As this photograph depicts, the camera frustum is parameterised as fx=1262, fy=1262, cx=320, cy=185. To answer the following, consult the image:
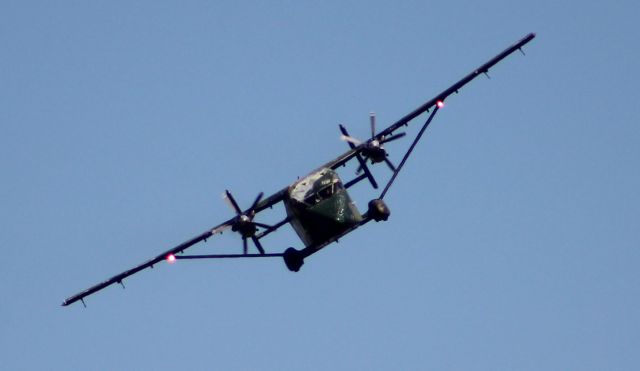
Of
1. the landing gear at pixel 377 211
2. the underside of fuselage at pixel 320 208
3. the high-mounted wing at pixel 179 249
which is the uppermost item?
the high-mounted wing at pixel 179 249

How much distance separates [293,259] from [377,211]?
4331 mm

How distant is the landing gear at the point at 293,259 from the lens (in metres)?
56.2

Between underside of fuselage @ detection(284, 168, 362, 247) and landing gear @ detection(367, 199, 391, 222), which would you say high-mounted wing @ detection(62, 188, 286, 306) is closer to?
underside of fuselage @ detection(284, 168, 362, 247)

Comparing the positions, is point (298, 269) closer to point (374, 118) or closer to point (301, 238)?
point (301, 238)

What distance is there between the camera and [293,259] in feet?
185

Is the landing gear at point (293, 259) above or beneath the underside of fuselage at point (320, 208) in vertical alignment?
beneath

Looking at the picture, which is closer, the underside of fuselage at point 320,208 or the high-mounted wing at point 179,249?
the underside of fuselage at point 320,208

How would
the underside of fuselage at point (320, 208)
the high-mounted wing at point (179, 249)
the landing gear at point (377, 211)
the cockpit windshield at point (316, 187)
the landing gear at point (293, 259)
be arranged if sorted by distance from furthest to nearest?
the high-mounted wing at point (179, 249), the landing gear at point (377, 211), the landing gear at point (293, 259), the cockpit windshield at point (316, 187), the underside of fuselage at point (320, 208)

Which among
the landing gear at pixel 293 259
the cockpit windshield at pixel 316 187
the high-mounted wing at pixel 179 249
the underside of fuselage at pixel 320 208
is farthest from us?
the high-mounted wing at pixel 179 249

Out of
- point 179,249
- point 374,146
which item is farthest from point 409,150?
point 179,249

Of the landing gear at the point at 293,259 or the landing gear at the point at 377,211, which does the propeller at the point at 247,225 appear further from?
the landing gear at the point at 377,211

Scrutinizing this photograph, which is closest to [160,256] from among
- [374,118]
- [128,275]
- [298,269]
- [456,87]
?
[128,275]

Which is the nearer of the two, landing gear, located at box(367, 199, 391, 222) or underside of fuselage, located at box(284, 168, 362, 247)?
underside of fuselage, located at box(284, 168, 362, 247)

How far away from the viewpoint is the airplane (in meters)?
55.0
